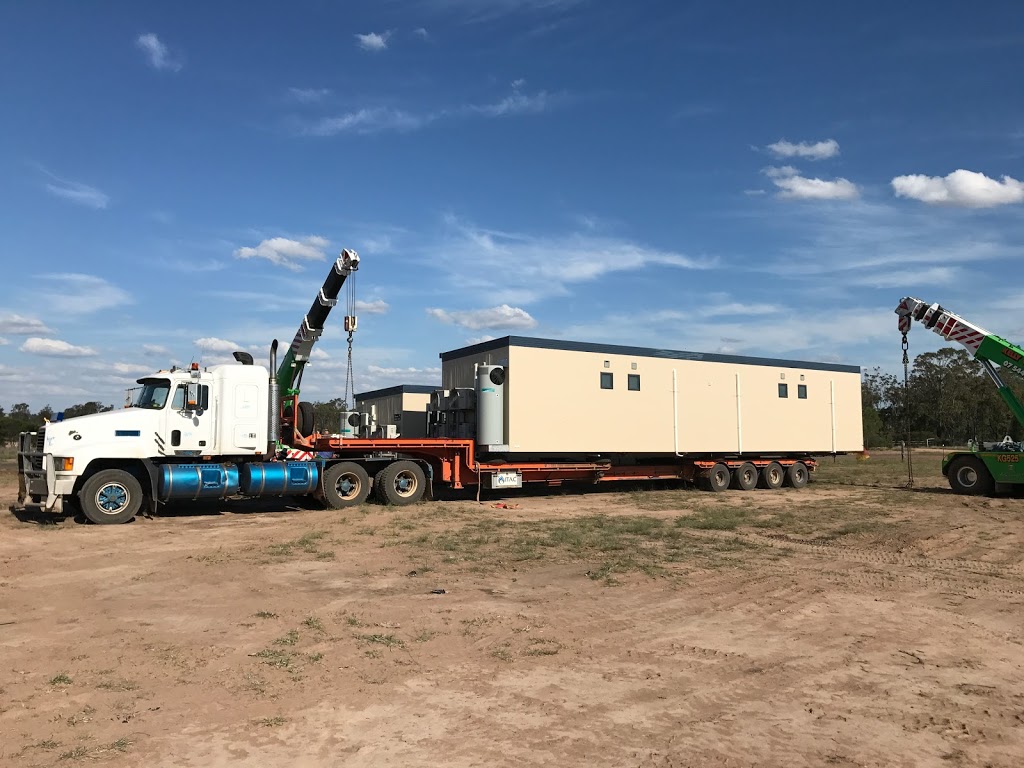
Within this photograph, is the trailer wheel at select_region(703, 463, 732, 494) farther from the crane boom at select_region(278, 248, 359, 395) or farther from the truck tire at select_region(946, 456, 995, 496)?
the crane boom at select_region(278, 248, 359, 395)

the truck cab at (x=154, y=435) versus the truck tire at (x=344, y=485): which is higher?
the truck cab at (x=154, y=435)

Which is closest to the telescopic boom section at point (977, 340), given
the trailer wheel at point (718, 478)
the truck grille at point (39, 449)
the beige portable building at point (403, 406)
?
the trailer wheel at point (718, 478)

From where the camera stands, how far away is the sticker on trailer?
64.8 feet

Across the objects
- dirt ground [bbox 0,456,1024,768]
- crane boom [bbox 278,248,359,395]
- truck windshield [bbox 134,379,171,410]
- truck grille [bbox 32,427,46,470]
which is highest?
crane boom [bbox 278,248,359,395]

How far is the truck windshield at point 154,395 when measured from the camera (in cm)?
1608

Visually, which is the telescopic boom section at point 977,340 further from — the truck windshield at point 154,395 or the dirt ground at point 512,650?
the truck windshield at point 154,395

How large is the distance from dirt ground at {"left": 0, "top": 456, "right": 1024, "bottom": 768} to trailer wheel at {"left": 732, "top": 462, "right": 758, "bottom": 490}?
34.4 ft

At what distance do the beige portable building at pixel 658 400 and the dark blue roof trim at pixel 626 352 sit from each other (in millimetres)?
30

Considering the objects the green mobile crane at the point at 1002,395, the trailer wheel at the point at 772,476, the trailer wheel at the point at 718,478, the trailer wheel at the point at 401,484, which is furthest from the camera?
the trailer wheel at the point at 772,476

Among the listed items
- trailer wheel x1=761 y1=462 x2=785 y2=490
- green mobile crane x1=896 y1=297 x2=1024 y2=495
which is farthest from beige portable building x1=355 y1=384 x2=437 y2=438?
green mobile crane x1=896 y1=297 x2=1024 y2=495

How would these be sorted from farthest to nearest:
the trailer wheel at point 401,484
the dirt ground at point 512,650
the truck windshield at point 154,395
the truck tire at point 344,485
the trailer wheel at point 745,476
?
the trailer wheel at point 745,476, the trailer wheel at point 401,484, the truck tire at point 344,485, the truck windshield at point 154,395, the dirt ground at point 512,650

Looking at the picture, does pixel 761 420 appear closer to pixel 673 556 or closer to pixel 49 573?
pixel 673 556

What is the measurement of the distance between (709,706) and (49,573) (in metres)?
9.03

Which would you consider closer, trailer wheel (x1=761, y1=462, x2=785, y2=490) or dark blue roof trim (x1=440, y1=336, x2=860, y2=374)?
dark blue roof trim (x1=440, y1=336, x2=860, y2=374)
